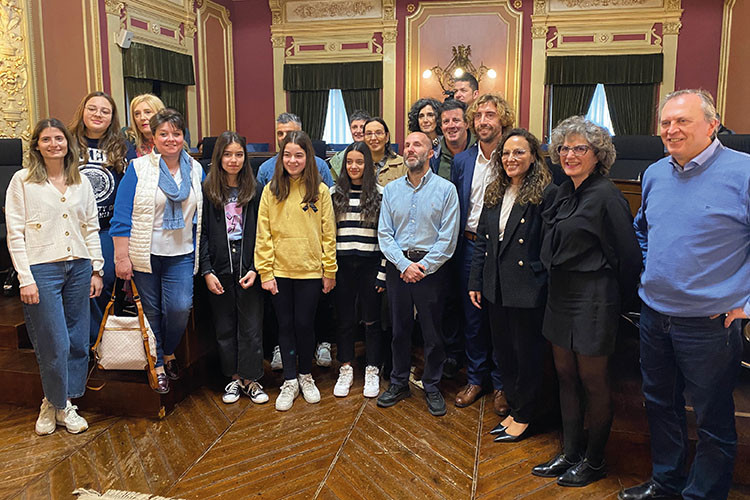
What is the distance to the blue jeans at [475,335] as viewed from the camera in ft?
8.91

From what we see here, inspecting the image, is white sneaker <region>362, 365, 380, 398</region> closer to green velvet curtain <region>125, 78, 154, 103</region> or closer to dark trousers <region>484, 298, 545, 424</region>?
dark trousers <region>484, 298, 545, 424</region>

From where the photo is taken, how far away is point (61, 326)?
8.00 feet

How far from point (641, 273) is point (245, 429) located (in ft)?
6.04

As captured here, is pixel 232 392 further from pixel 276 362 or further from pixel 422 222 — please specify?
pixel 422 222

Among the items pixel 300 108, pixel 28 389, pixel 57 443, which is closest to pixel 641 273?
pixel 57 443

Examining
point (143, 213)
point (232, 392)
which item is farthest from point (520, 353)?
point (143, 213)

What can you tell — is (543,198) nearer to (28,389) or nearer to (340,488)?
(340,488)

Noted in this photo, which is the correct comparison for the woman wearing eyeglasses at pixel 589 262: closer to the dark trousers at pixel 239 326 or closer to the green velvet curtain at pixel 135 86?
the dark trousers at pixel 239 326

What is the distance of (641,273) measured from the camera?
6.37 ft

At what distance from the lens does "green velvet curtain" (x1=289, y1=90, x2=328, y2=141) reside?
941cm

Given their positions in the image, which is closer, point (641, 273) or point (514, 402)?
point (641, 273)

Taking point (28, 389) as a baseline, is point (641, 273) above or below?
above

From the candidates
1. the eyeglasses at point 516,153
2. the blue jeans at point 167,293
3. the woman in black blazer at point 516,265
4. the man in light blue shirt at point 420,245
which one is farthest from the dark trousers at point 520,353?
the blue jeans at point 167,293

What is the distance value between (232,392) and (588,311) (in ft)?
6.01
